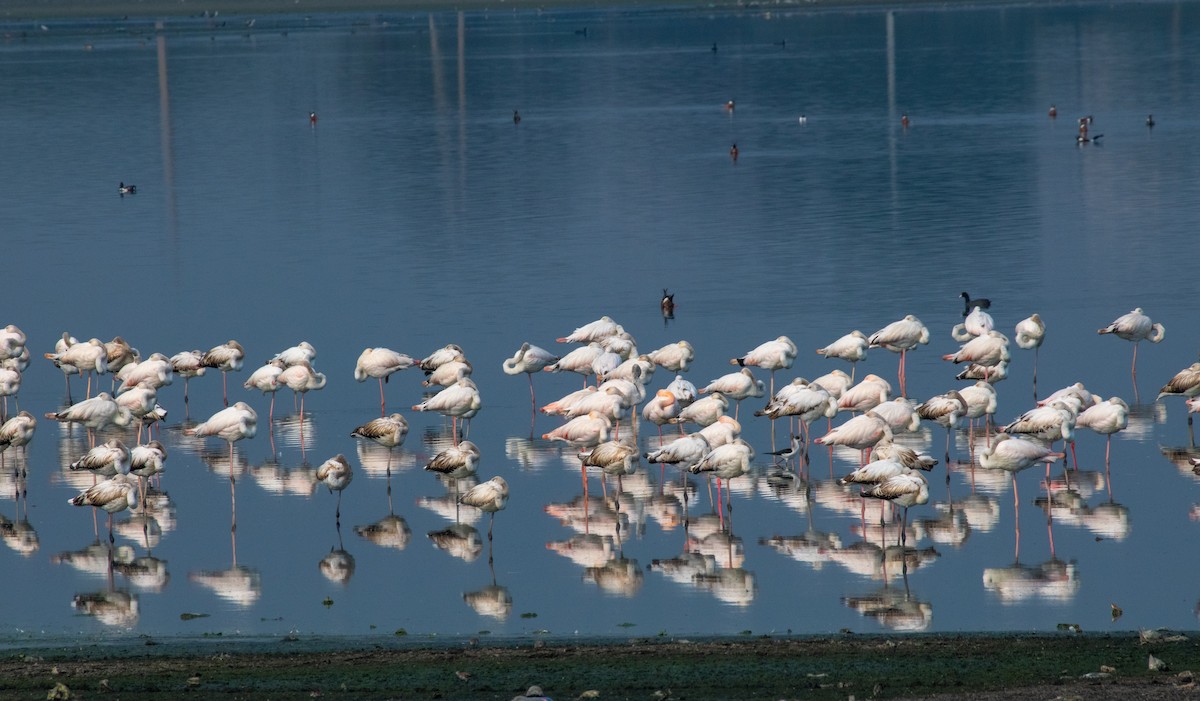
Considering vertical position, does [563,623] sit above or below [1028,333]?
below

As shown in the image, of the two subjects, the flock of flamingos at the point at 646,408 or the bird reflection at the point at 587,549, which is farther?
the flock of flamingos at the point at 646,408

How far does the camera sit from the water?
14133mm

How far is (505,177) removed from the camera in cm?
4484

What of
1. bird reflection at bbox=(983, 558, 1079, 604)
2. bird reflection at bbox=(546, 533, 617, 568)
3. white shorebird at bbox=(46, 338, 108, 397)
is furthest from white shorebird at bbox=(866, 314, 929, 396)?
white shorebird at bbox=(46, 338, 108, 397)

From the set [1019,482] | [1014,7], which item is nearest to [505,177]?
[1019,482]

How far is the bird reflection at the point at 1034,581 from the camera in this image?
1363cm

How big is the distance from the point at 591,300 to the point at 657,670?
16.4 m

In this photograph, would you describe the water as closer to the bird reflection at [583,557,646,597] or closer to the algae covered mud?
the bird reflection at [583,557,646,597]

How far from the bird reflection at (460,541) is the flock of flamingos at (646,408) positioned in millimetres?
375

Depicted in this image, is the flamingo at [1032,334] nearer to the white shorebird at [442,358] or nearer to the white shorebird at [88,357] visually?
the white shorebird at [442,358]

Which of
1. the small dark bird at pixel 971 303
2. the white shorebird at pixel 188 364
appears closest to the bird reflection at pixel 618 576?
the white shorebird at pixel 188 364

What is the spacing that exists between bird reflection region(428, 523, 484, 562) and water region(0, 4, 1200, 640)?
0.09 metres

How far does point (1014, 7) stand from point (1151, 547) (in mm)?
123497

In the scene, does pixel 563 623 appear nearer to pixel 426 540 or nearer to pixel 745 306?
pixel 426 540
